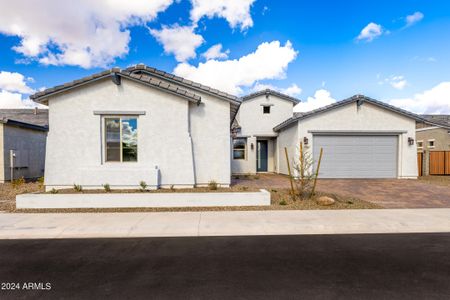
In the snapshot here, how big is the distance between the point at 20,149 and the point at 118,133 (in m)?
9.06

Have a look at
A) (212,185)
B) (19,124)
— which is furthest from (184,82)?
(19,124)

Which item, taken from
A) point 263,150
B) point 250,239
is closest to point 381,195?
point 250,239

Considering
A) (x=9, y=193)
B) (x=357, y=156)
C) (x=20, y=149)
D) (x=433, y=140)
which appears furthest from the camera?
(x=433, y=140)

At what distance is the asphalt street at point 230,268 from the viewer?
10.7 ft

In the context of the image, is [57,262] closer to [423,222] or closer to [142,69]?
[423,222]

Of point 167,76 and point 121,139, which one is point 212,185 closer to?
point 121,139

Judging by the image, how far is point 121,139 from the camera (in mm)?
9539

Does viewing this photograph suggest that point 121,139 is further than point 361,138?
No

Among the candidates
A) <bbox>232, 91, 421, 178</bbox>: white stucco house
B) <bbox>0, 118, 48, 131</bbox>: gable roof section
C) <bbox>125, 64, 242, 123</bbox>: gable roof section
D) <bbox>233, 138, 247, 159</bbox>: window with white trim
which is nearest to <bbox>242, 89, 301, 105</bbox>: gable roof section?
<bbox>233, 138, 247, 159</bbox>: window with white trim

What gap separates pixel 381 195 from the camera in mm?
9727

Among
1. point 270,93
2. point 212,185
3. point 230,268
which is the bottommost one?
point 230,268

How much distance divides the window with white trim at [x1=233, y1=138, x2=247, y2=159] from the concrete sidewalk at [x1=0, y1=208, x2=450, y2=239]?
11.3 meters

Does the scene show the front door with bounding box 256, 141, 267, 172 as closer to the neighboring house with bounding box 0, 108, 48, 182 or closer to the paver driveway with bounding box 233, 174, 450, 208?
the paver driveway with bounding box 233, 174, 450, 208

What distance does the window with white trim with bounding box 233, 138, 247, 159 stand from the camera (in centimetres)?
1842
